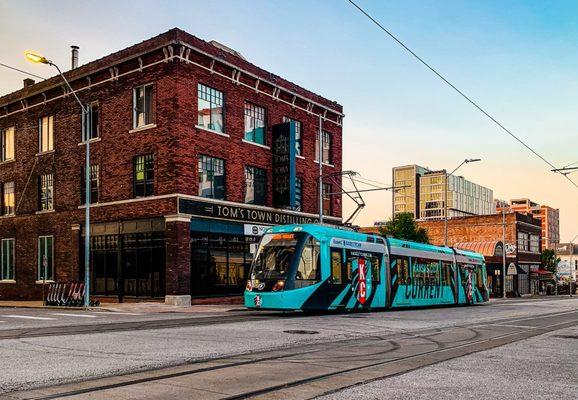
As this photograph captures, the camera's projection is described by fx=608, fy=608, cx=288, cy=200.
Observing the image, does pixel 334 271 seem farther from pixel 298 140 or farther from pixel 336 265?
pixel 298 140

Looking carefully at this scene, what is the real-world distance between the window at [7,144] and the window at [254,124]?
1573cm

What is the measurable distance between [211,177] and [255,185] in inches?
145

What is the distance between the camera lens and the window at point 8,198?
123ft

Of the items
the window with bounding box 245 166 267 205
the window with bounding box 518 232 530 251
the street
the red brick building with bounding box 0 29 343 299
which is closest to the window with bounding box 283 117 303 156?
the red brick building with bounding box 0 29 343 299

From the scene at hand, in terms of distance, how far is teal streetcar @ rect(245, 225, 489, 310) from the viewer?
20092mm

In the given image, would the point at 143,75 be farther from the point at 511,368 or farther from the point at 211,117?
the point at 511,368

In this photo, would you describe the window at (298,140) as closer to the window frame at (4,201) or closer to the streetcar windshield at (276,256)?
the streetcar windshield at (276,256)

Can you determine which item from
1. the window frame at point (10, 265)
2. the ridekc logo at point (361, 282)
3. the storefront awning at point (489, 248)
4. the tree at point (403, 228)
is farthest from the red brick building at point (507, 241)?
the window frame at point (10, 265)

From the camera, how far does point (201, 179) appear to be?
1163 inches

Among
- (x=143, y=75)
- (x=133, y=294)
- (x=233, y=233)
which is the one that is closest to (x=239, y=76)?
(x=143, y=75)

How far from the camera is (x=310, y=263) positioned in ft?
67.2

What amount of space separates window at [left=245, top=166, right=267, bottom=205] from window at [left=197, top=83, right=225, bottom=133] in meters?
3.14

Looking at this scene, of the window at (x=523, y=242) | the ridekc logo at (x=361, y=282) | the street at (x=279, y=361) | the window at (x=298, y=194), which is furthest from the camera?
the window at (x=523, y=242)

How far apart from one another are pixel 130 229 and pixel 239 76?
386 inches
